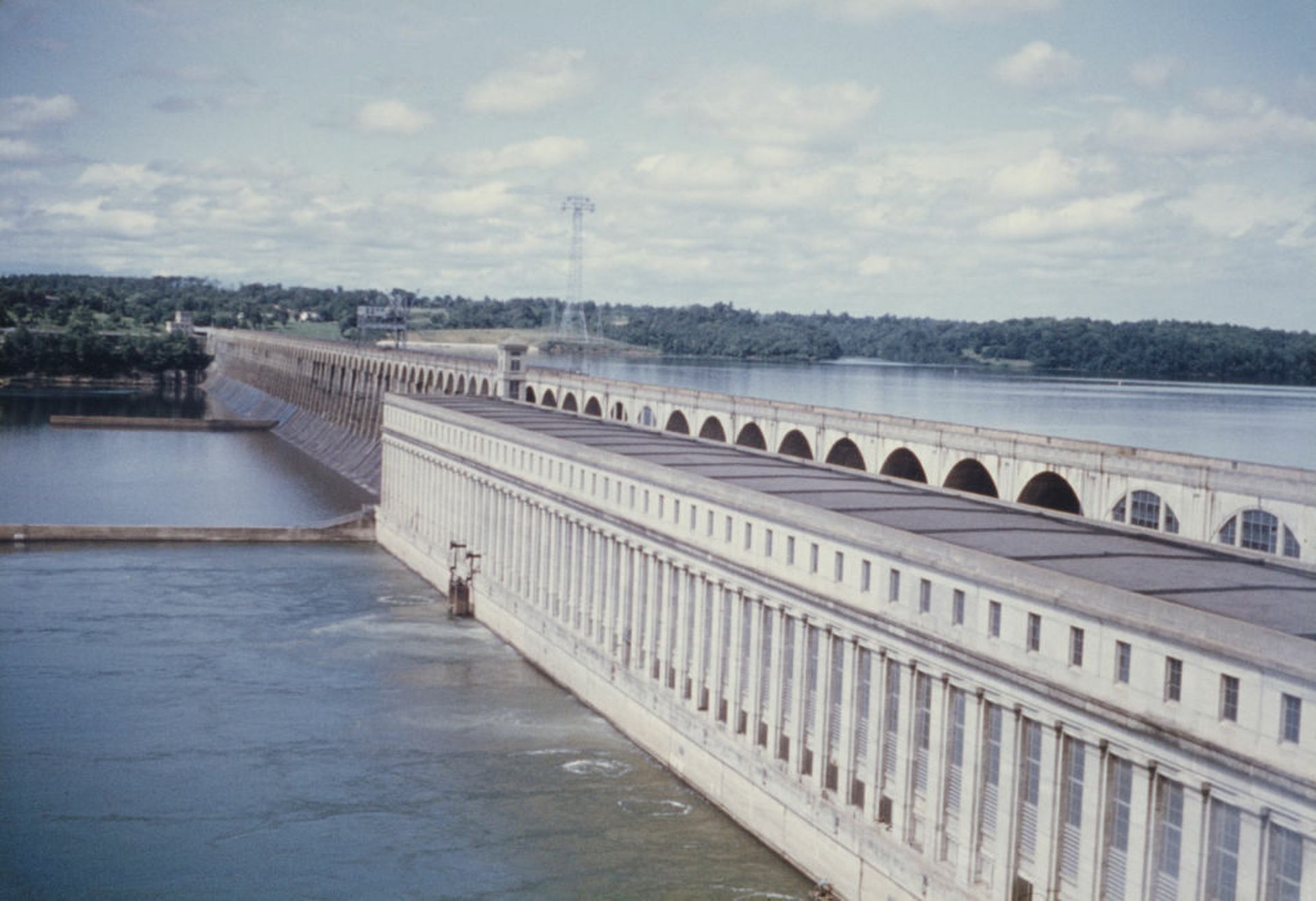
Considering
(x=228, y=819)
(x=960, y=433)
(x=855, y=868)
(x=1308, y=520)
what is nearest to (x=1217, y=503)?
(x=1308, y=520)

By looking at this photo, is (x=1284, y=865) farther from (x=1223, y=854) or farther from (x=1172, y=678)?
(x=1172, y=678)

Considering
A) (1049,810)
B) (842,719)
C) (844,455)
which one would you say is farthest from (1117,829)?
(844,455)

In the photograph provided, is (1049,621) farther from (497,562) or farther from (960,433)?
(497,562)

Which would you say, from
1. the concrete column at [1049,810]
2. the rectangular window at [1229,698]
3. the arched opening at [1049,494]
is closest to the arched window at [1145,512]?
the arched opening at [1049,494]

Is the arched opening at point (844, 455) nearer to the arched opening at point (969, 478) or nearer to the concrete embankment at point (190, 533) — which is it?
the arched opening at point (969, 478)

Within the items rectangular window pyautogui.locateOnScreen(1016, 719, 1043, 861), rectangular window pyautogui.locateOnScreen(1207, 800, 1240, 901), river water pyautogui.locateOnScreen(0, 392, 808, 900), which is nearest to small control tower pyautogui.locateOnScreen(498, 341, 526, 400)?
river water pyautogui.locateOnScreen(0, 392, 808, 900)
